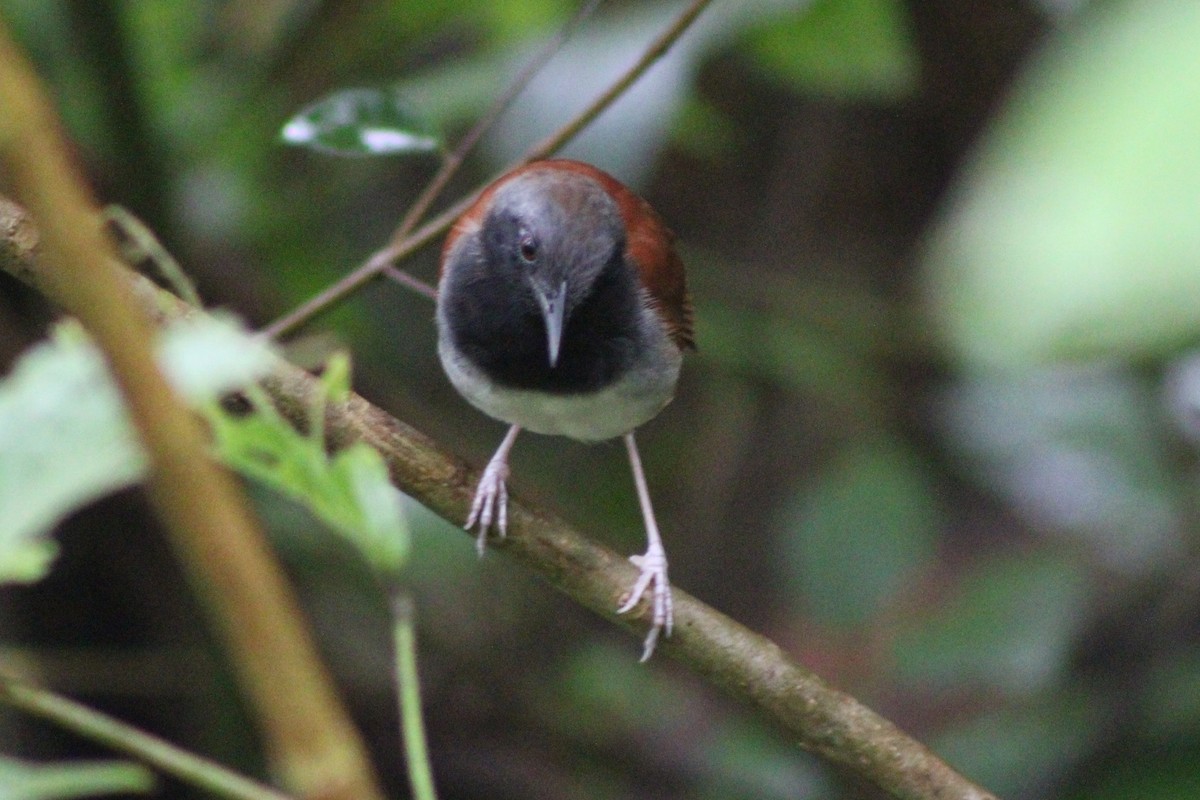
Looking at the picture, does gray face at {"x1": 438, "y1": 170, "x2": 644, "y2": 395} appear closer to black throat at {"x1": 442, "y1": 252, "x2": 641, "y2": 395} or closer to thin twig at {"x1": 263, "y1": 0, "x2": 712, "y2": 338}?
black throat at {"x1": 442, "y1": 252, "x2": 641, "y2": 395}

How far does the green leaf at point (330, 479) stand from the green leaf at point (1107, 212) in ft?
0.98

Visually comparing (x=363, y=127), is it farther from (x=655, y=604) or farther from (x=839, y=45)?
(x=839, y=45)

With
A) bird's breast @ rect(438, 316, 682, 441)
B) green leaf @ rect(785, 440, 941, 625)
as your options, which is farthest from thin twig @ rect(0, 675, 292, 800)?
green leaf @ rect(785, 440, 941, 625)

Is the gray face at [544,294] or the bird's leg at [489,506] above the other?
the gray face at [544,294]

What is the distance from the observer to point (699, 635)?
5.92ft

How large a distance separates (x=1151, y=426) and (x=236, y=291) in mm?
2289

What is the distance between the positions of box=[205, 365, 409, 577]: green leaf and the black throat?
5.96 feet

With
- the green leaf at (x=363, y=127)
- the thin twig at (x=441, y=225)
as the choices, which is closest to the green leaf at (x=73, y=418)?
the thin twig at (x=441, y=225)

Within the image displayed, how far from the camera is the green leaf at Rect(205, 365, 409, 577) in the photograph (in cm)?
64

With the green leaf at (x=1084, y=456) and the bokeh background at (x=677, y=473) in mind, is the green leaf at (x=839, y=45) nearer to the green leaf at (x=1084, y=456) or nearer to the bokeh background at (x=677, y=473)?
the bokeh background at (x=677, y=473)

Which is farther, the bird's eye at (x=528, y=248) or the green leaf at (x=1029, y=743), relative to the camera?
the green leaf at (x=1029, y=743)

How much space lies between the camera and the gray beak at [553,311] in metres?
2.39

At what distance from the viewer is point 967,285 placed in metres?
0.52

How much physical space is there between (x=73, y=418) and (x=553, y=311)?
6.31ft
